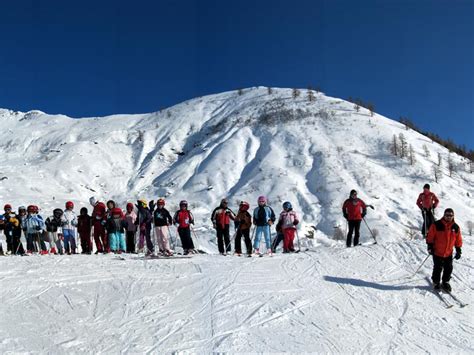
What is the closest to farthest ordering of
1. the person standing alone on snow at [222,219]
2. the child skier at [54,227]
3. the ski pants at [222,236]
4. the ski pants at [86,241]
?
the person standing alone on snow at [222,219] → the ski pants at [222,236] → the child skier at [54,227] → the ski pants at [86,241]

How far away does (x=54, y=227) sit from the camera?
13.4 meters

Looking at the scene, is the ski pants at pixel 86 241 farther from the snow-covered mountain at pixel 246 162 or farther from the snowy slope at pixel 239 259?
the snow-covered mountain at pixel 246 162

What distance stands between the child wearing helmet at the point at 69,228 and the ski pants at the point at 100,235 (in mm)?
685

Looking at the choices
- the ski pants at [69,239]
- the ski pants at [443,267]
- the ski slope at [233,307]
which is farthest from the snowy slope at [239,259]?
the ski pants at [69,239]

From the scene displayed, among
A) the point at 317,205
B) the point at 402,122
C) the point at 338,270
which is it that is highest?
the point at 402,122

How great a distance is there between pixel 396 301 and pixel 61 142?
73.6 meters

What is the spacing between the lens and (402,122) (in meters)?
64.7

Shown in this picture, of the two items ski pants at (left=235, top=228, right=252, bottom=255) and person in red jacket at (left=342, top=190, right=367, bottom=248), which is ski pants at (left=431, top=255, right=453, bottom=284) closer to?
person in red jacket at (left=342, top=190, right=367, bottom=248)

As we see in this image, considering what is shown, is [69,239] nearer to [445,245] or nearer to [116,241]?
[116,241]

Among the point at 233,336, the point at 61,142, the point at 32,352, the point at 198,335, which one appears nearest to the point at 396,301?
the point at 233,336

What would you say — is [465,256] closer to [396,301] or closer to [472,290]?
[472,290]

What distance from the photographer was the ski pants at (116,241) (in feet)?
43.9

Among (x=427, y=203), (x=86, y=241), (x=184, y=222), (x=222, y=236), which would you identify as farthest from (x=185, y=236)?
(x=427, y=203)

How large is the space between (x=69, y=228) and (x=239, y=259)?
20.4ft
